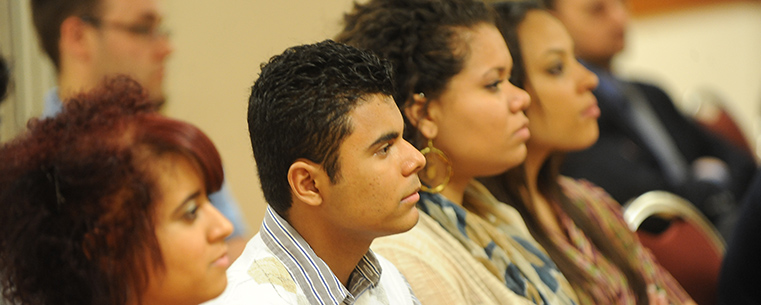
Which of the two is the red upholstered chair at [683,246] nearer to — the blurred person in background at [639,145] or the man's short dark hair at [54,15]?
the blurred person in background at [639,145]

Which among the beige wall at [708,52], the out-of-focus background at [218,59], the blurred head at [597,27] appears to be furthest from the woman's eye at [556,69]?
the beige wall at [708,52]

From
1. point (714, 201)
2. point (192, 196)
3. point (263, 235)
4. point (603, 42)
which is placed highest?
point (192, 196)

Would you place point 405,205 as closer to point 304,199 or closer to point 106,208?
point 304,199

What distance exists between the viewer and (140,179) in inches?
36.3

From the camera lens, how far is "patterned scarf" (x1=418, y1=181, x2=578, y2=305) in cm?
145

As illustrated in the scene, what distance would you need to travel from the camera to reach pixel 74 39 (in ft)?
5.85

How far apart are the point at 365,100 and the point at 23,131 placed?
0.43m

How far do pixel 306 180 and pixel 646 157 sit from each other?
244cm

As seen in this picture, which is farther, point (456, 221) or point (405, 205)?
point (456, 221)

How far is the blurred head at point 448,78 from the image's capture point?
1.44 metres

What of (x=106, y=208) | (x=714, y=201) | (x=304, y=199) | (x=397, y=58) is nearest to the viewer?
(x=106, y=208)

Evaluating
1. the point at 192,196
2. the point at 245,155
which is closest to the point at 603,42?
the point at 245,155

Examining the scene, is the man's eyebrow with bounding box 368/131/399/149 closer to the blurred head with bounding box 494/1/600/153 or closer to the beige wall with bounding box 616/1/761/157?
the blurred head with bounding box 494/1/600/153

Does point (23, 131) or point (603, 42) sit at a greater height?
point (23, 131)
